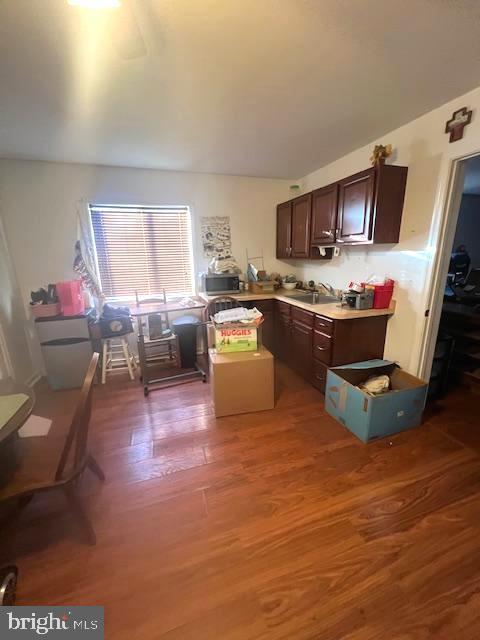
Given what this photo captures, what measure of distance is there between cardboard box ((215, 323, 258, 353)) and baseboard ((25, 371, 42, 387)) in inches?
90.3

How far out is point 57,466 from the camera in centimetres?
127

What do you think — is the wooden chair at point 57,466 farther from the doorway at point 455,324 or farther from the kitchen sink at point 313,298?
the doorway at point 455,324

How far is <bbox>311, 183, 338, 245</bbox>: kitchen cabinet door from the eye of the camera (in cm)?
260

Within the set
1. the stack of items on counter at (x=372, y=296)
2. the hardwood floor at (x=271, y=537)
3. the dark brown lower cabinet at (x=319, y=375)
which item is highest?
the stack of items on counter at (x=372, y=296)

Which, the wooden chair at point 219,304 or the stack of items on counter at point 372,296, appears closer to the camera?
the stack of items on counter at point 372,296

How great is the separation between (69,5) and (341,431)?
2886 millimetres

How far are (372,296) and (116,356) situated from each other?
10.3 feet

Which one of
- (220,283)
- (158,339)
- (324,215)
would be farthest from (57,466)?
(324,215)

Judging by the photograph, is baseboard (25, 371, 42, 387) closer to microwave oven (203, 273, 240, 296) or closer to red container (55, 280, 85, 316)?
red container (55, 280, 85, 316)

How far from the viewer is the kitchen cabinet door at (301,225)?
303 centimetres

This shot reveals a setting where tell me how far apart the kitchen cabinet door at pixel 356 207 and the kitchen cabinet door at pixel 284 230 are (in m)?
0.94

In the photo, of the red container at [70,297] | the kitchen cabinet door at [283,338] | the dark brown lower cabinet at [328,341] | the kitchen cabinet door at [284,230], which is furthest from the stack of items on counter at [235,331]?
the red container at [70,297]

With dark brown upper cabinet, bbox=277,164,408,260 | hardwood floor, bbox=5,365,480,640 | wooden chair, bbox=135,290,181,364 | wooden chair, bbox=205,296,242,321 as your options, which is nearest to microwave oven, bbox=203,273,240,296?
wooden chair, bbox=205,296,242,321

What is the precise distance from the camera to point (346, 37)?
127cm
